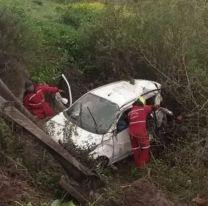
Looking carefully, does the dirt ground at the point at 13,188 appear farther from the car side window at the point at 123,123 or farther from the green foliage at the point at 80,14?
the green foliage at the point at 80,14

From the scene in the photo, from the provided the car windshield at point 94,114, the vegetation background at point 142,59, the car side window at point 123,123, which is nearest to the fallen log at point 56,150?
the vegetation background at point 142,59

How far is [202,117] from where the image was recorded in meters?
11.6

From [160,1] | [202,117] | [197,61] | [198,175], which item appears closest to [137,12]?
[160,1]

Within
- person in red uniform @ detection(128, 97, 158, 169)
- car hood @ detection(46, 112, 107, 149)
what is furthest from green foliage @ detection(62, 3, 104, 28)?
car hood @ detection(46, 112, 107, 149)

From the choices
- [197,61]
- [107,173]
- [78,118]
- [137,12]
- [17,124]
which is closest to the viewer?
[17,124]

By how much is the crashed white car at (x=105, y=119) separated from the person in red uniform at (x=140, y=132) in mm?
271

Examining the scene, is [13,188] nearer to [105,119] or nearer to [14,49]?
[105,119]

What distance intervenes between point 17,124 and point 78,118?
3968 millimetres

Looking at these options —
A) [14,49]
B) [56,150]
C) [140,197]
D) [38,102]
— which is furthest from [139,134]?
[14,49]

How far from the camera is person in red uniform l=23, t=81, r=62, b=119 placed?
13734 millimetres

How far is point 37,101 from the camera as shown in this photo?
13.7 m

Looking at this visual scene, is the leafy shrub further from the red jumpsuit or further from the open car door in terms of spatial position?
the open car door

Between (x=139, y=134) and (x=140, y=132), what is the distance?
0.05 metres

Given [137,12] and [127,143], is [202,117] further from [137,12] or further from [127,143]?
[137,12]
